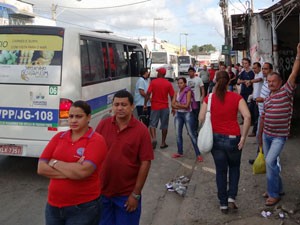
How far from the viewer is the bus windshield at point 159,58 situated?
32.9 meters

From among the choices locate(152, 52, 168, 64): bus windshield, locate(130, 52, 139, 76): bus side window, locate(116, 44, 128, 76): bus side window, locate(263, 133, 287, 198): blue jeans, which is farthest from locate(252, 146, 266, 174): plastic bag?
locate(152, 52, 168, 64): bus windshield

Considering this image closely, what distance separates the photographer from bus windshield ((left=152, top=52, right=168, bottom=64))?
32.9 meters

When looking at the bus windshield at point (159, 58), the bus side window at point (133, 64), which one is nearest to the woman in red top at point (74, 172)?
the bus side window at point (133, 64)

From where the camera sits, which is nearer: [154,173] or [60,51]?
[60,51]

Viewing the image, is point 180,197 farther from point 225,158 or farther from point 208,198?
point 225,158

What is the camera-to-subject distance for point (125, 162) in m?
2.87

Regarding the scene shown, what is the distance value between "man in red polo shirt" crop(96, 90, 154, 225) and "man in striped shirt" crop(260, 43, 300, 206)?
Answer: 2.12 m

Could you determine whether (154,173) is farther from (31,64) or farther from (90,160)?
(90,160)

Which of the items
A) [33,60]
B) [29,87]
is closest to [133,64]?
[33,60]

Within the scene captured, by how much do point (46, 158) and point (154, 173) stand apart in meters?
4.02

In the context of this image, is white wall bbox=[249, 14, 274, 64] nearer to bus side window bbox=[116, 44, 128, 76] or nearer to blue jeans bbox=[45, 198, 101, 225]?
bus side window bbox=[116, 44, 128, 76]

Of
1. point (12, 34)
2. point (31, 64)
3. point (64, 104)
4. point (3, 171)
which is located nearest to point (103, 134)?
point (64, 104)

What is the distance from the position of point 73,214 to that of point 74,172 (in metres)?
0.32

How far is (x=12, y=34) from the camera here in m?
5.68
